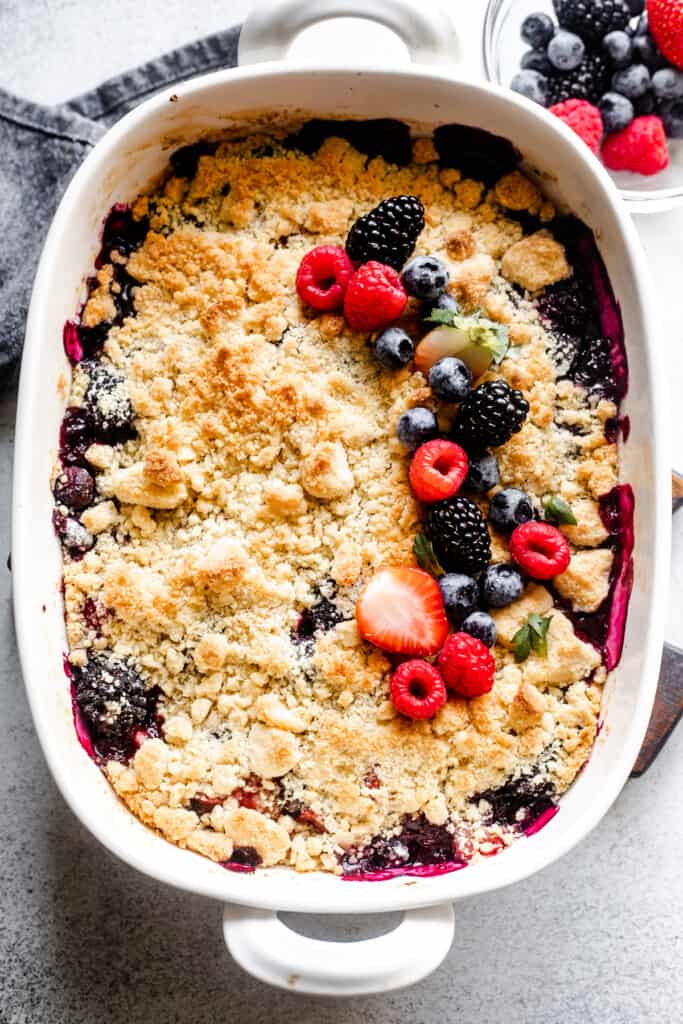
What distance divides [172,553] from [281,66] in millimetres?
825

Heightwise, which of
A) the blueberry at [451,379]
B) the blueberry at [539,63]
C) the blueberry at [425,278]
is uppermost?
the blueberry at [539,63]

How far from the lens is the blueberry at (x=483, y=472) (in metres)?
1.63

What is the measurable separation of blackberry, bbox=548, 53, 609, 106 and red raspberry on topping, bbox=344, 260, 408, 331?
1.96 feet

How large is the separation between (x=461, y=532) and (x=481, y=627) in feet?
0.52

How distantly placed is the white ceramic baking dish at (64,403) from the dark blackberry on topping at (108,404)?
0.15ft

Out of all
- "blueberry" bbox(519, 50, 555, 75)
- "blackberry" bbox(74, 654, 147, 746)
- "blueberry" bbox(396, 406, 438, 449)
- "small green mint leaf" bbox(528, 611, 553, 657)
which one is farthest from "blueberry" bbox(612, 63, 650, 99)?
"blackberry" bbox(74, 654, 147, 746)

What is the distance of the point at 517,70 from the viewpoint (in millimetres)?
2012

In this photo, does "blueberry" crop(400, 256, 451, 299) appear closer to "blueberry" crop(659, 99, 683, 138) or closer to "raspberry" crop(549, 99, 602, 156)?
"raspberry" crop(549, 99, 602, 156)

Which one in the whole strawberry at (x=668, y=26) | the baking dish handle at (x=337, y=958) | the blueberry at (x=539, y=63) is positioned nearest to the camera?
the baking dish handle at (x=337, y=958)

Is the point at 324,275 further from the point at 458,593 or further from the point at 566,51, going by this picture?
the point at 566,51

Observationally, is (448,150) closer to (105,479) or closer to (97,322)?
(97,322)

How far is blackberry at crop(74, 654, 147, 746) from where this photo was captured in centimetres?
165

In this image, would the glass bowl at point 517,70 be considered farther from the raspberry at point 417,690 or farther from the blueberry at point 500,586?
the raspberry at point 417,690

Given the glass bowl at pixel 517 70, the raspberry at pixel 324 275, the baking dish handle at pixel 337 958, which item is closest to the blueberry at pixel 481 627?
the baking dish handle at pixel 337 958
